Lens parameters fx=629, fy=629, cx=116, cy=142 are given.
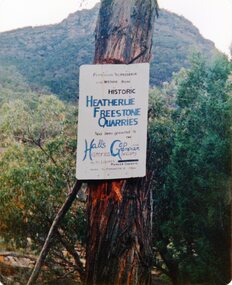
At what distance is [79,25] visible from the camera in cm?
305

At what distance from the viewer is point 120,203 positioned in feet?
9.99

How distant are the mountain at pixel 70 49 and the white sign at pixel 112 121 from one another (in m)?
0.10

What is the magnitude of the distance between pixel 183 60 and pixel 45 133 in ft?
2.55

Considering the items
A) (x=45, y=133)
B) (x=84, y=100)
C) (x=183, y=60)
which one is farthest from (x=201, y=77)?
(x=45, y=133)

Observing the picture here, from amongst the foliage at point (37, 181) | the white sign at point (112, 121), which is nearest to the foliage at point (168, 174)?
the foliage at point (37, 181)

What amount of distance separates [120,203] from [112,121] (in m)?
0.42

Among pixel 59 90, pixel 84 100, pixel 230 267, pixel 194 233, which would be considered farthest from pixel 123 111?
pixel 230 267

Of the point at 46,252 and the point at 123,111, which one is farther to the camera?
the point at 46,252

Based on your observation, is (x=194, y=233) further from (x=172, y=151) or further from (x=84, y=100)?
(x=84, y=100)

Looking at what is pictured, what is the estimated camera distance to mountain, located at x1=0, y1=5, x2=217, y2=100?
3033 mm

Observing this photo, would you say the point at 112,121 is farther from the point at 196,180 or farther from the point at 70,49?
the point at 196,180

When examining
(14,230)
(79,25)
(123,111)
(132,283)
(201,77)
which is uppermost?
(79,25)

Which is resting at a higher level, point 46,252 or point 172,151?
point 172,151

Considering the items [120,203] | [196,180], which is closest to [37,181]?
[120,203]
